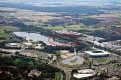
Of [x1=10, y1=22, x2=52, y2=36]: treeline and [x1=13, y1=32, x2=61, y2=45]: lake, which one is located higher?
[x1=10, y1=22, x2=52, y2=36]: treeline

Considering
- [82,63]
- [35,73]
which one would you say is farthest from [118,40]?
[35,73]

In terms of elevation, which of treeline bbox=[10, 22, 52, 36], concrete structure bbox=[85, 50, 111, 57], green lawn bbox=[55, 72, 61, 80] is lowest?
green lawn bbox=[55, 72, 61, 80]

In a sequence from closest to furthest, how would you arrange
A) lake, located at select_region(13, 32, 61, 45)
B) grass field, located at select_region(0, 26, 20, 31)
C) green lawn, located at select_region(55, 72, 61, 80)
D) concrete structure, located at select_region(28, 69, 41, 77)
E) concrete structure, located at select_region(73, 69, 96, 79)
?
green lawn, located at select_region(55, 72, 61, 80)
concrete structure, located at select_region(28, 69, 41, 77)
concrete structure, located at select_region(73, 69, 96, 79)
lake, located at select_region(13, 32, 61, 45)
grass field, located at select_region(0, 26, 20, 31)

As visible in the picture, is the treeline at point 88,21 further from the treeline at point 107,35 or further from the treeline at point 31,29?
the treeline at point 31,29

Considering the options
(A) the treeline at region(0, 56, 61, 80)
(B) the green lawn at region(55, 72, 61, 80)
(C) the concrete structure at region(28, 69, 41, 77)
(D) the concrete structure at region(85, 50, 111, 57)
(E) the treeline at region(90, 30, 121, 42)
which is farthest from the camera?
(E) the treeline at region(90, 30, 121, 42)

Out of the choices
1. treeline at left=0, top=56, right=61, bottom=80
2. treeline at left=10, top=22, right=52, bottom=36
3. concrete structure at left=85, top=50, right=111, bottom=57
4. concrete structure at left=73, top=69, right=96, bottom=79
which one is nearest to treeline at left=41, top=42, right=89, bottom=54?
concrete structure at left=85, top=50, right=111, bottom=57

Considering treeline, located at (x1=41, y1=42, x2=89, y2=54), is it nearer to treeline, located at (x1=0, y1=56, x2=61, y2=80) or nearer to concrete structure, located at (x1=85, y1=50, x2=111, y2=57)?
concrete structure, located at (x1=85, y1=50, x2=111, y2=57)

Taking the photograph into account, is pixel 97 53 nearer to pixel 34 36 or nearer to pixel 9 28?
pixel 34 36

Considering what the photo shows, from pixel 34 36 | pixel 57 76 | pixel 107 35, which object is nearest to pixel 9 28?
pixel 34 36
